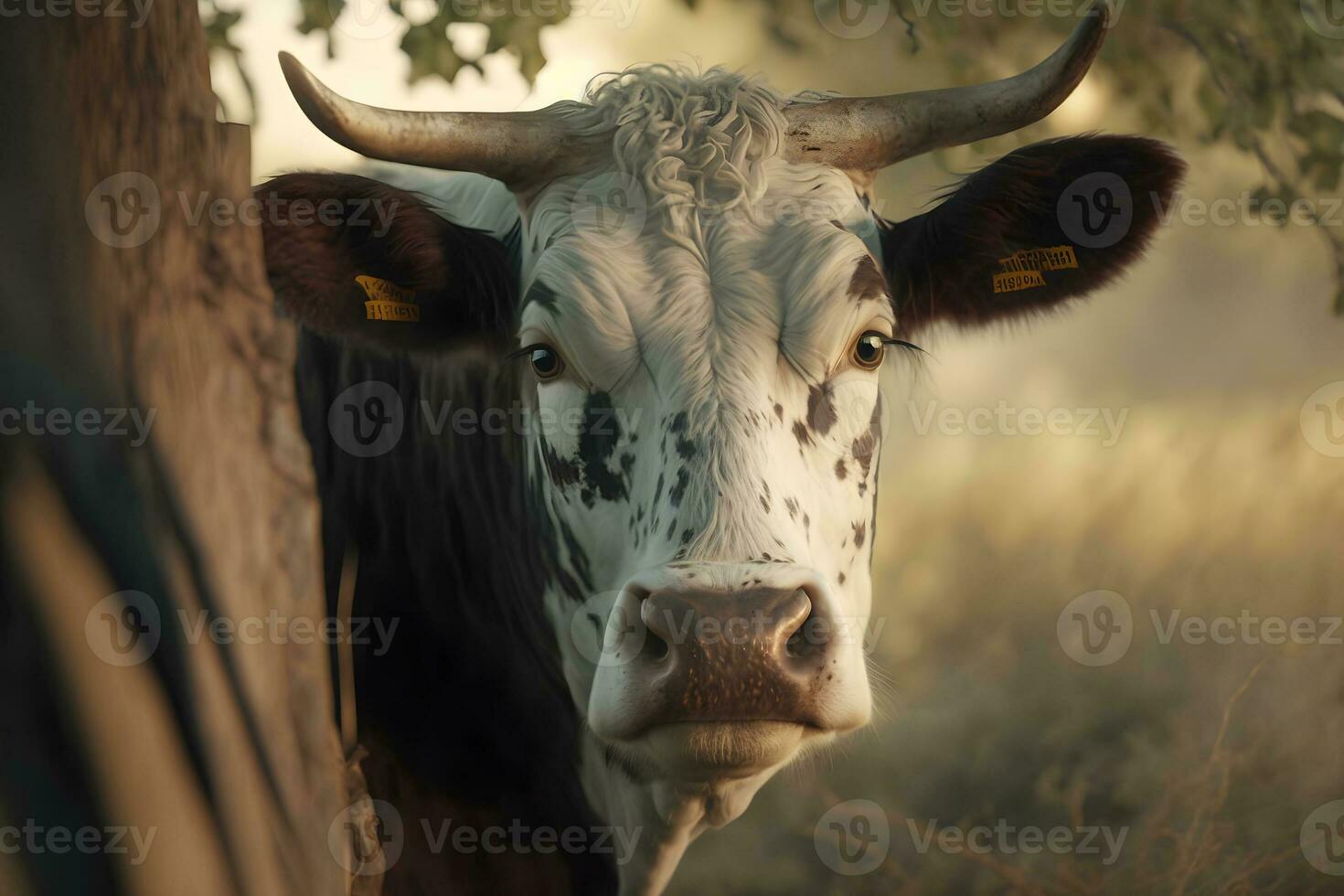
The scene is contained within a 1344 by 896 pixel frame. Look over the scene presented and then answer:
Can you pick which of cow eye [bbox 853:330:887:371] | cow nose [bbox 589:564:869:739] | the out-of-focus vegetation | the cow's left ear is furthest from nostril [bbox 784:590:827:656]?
the out-of-focus vegetation

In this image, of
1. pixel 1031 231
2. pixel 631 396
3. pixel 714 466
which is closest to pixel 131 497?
pixel 714 466

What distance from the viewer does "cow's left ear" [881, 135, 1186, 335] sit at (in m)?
2.87

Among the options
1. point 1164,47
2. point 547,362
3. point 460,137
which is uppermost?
point 1164,47

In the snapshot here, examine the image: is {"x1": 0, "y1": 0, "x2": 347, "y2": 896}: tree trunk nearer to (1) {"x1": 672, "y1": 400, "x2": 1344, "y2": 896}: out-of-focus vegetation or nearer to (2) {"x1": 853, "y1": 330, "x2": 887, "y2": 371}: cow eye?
(2) {"x1": 853, "y1": 330, "x2": 887, "y2": 371}: cow eye

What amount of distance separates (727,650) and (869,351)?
3.29 ft

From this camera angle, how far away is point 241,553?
4.91 feet

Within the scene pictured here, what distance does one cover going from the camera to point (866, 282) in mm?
2625

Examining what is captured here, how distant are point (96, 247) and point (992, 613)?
6.70 meters

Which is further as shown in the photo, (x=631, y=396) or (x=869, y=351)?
(x=869, y=351)

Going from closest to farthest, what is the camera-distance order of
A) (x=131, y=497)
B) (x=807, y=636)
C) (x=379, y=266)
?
(x=131, y=497) < (x=807, y=636) < (x=379, y=266)

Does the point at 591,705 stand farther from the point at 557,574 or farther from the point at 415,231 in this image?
the point at 415,231

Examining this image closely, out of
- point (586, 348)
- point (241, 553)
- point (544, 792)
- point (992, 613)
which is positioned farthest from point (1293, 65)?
point (241, 553)

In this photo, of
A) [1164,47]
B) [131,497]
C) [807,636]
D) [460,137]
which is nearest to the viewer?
[131,497]

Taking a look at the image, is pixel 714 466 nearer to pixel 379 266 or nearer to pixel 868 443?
pixel 868 443
